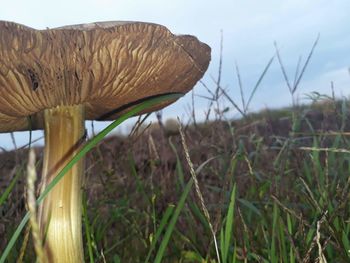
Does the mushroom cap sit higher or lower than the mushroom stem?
higher

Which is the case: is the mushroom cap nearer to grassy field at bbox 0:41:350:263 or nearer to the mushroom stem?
the mushroom stem

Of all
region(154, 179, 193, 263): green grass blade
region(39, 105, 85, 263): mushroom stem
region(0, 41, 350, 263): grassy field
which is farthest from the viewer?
region(39, 105, 85, 263): mushroom stem

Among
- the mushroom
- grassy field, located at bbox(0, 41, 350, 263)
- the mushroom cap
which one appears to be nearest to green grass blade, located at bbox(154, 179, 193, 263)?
grassy field, located at bbox(0, 41, 350, 263)

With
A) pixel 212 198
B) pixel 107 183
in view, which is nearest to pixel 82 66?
pixel 107 183

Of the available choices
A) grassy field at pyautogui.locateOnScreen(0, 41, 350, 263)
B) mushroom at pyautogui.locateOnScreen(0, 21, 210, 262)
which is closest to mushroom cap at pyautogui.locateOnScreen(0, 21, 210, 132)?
mushroom at pyautogui.locateOnScreen(0, 21, 210, 262)

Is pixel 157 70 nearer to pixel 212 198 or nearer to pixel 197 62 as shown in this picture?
pixel 197 62

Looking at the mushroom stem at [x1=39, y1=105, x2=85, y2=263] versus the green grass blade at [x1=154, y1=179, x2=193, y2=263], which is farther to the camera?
the mushroom stem at [x1=39, y1=105, x2=85, y2=263]

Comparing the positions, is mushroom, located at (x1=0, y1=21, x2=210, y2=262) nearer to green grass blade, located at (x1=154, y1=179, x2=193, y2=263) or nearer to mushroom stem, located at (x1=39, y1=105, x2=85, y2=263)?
mushroom stem, located at (x1=39, y1=105, x2=85, y2=263)

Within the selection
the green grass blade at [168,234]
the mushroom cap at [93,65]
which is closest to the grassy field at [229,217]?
the green grass blade at [168,234]

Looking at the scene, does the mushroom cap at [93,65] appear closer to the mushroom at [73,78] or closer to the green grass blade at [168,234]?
the mushroom at [73,78]

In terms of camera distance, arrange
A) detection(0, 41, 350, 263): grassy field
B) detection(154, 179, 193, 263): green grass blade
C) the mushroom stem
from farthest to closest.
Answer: the mushroom stem → detection(0, 41, 350, 263): grassy field → detection(154, 179, 193, 263): green grass blade
